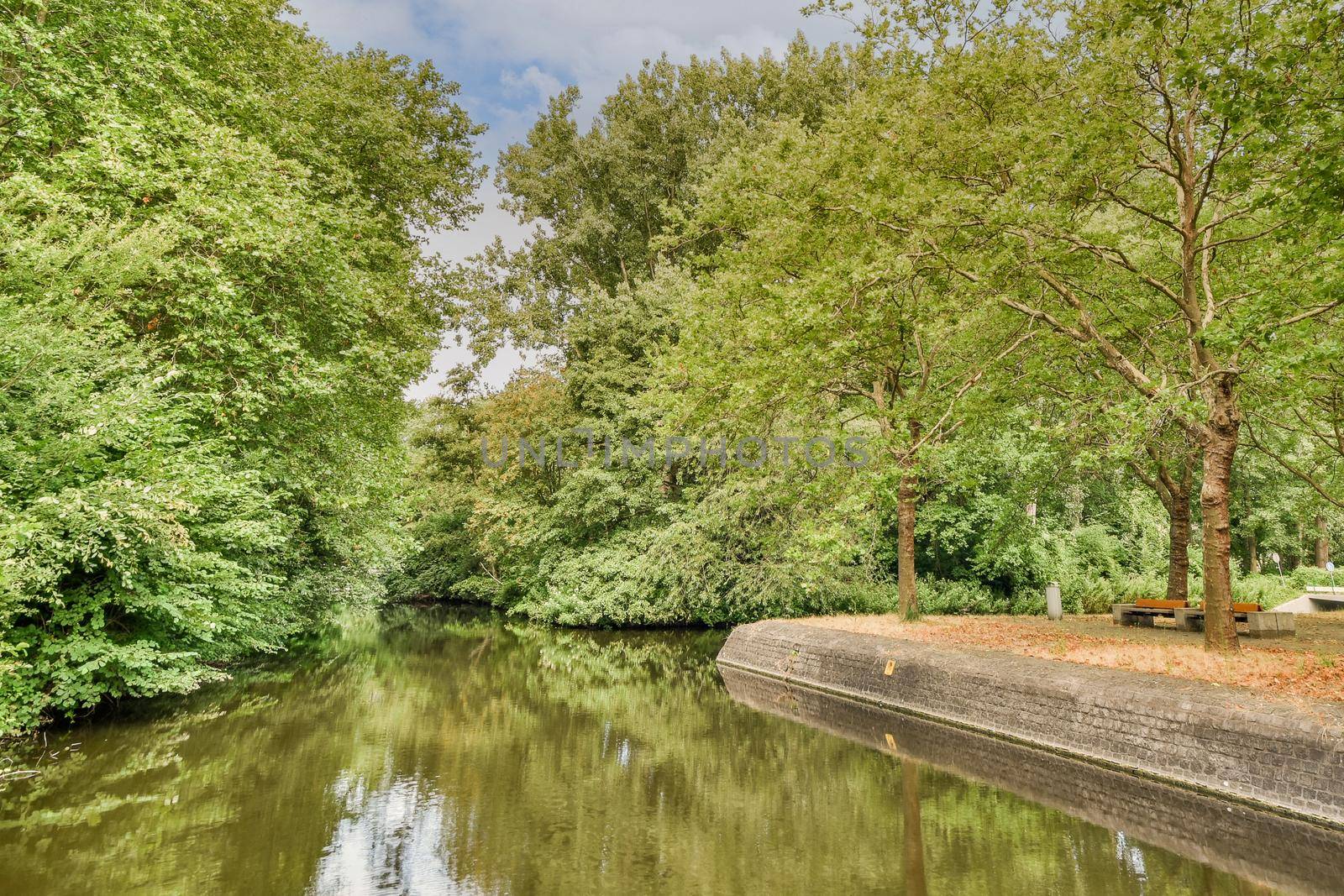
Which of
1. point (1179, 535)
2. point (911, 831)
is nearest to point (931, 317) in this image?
point (1179, 535)

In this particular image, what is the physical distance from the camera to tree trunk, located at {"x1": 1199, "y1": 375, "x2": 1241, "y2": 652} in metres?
11.4

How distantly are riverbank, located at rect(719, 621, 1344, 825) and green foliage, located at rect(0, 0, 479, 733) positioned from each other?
38.5ft

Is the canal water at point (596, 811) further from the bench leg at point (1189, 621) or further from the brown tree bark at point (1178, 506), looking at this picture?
the brown tree bark at point (1178, 506)

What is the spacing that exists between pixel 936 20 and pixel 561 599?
22439 millimetres

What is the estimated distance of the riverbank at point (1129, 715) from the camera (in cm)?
790

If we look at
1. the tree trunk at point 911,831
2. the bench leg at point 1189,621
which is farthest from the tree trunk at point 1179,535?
the tree trunk at point 911,831

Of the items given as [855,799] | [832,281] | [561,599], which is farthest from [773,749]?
[561,599]

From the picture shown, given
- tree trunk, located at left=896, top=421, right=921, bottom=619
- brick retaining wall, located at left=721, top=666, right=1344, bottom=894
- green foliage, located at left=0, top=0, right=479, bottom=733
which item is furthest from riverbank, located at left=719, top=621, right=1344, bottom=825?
green foliage, located at left=0, top=0, right=479, bottom=733

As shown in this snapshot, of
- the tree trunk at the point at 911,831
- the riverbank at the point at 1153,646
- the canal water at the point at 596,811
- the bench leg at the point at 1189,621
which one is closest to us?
the tree trunk at the point at 911,831

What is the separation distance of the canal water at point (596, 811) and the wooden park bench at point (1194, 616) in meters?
7.17

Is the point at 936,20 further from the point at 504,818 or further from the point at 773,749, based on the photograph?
the point at 504,818

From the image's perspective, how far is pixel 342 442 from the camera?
685 inches

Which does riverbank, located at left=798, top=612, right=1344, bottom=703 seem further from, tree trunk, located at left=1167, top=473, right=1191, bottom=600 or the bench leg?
tree trunk, located at left=1167, top=473, right=1191, bottom=600

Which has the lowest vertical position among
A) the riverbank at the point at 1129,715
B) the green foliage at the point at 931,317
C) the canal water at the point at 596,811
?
the canal water at the point at 596,811
